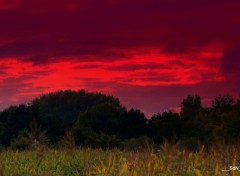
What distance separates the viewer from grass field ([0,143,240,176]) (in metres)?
12.1

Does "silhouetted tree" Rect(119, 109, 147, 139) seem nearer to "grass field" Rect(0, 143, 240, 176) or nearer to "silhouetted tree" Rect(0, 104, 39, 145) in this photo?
"silhouetted tree" Rect(0, 104, 39, 145)

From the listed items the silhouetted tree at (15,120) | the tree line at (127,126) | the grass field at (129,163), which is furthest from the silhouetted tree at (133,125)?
the grass field at (129,163)

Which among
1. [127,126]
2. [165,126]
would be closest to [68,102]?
[127,126]

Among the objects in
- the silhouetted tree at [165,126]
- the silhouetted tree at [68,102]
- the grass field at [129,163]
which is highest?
the silhouetted tree at [68,102]

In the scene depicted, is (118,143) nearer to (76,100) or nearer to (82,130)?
(82,130)

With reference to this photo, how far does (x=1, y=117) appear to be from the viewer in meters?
81.2

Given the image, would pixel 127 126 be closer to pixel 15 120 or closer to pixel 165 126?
pixel 165 126

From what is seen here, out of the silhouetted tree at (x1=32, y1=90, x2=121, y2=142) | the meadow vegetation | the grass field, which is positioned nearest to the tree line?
the meadow vegetation

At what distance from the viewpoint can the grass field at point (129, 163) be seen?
12094 millimetres

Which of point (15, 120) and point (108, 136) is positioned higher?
point (15, 120)

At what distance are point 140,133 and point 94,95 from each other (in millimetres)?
55820

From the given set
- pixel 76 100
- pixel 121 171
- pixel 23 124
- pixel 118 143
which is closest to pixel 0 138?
pixel 23 124

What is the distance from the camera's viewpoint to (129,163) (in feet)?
42.1

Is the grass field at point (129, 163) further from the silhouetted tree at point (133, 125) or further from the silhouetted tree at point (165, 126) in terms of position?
the silhouetted tree at point (133, 125)
